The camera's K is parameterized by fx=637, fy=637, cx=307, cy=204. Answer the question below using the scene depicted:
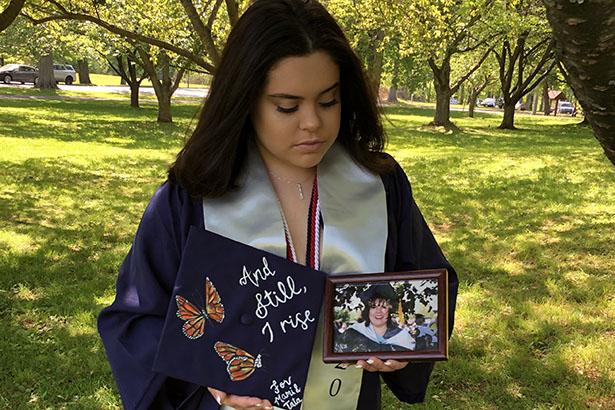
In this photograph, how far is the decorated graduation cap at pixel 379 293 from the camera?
4.72ft

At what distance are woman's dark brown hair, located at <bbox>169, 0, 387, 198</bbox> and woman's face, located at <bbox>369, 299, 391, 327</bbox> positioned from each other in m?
0.44

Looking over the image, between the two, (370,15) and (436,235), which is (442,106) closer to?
(370,15)

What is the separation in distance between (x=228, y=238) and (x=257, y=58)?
0.41 meters

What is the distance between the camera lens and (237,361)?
1.40 meters

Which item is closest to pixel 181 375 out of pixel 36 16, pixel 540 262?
pixel 540 262

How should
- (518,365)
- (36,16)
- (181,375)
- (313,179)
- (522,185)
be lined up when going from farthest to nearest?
(522,185) → (36,16) → (518,365) → (313,179) → (181,375)

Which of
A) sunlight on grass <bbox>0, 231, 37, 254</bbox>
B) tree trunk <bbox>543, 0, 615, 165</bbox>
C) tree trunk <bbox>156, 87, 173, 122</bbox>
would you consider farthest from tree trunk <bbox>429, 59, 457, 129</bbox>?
tree trunk <bbox>543, 0, 615, 165</bbox>

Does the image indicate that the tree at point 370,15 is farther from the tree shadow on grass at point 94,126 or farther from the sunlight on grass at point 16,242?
the tree shadow on grass at point 94,126

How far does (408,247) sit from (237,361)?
55cm

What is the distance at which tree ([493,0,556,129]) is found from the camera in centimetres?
1588

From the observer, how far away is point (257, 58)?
1.41 metres

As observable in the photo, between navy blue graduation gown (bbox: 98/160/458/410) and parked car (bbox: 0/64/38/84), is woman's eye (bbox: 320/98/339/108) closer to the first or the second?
navy blue graduation gown (bbox: 98/160/458/410)

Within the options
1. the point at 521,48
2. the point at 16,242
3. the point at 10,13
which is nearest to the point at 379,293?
the point at 16,242

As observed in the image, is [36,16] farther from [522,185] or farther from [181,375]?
[181,375]
